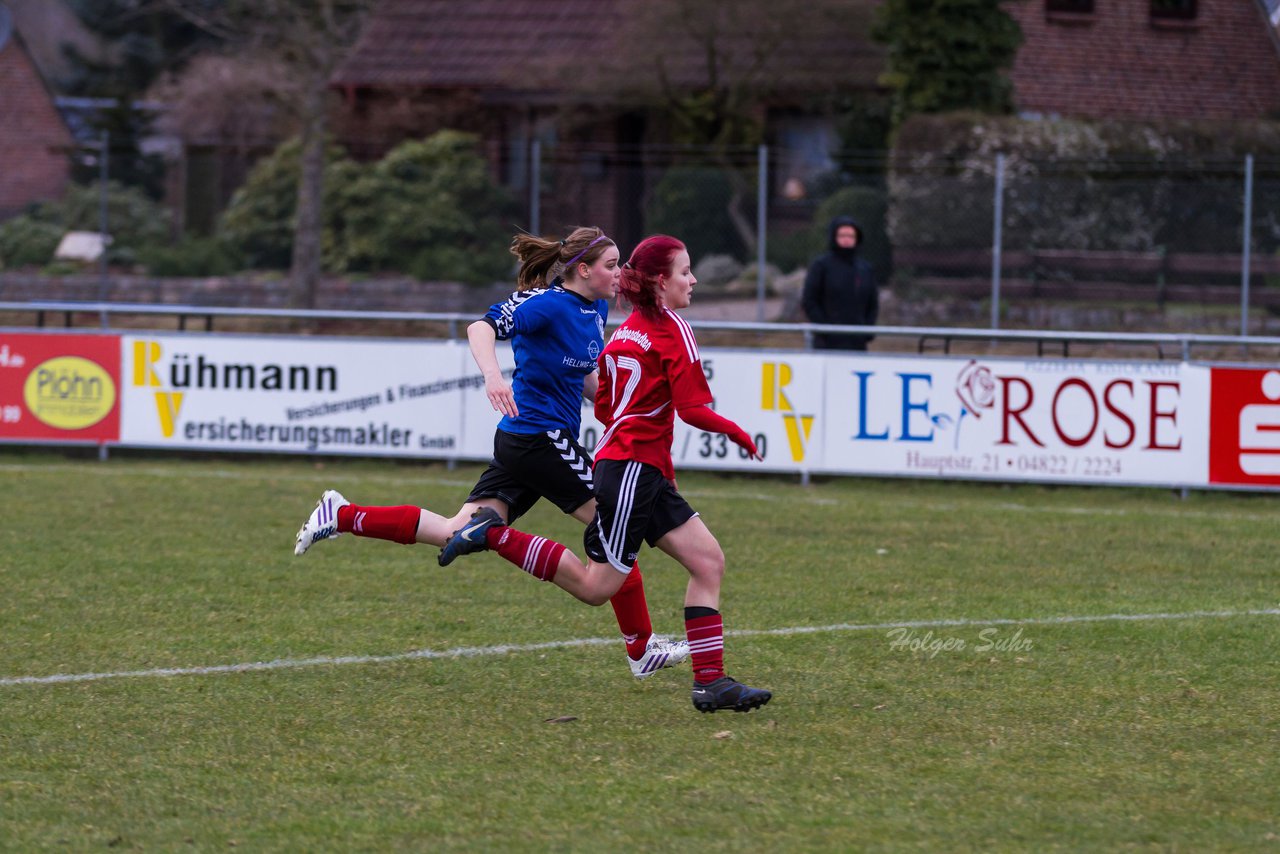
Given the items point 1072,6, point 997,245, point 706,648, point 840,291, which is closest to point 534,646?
point 706,648

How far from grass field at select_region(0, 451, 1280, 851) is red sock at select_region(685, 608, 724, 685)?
15 centimetres

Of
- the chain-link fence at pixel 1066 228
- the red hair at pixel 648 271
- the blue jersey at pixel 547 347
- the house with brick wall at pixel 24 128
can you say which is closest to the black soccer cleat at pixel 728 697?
the blue jersey at pixel 547 347

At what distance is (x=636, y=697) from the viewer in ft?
21.4

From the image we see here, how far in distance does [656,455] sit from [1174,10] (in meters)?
25.4

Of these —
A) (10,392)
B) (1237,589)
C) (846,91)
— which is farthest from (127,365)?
(846,91)

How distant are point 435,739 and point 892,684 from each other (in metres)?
1.89

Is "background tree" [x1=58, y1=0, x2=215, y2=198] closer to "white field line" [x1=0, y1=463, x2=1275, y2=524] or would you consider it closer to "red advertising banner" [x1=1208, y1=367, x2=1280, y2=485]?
"white field line" [x1=0, y1=463, x2=1275, y2=524]

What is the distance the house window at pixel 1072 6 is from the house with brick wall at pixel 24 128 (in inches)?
876

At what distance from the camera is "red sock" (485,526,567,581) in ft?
21.3

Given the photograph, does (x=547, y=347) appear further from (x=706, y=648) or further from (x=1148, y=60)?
(x=1148, y=60)

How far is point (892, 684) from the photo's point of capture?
263 inches

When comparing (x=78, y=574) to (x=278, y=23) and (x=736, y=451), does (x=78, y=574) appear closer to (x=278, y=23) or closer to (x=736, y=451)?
(x=736, y=451)

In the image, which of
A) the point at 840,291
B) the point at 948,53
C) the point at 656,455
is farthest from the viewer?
the point at 948,53

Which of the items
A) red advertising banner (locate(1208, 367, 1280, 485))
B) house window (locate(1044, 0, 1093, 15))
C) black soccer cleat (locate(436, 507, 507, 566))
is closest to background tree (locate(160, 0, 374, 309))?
house window (locate(1044, 0, 1093, 15))
